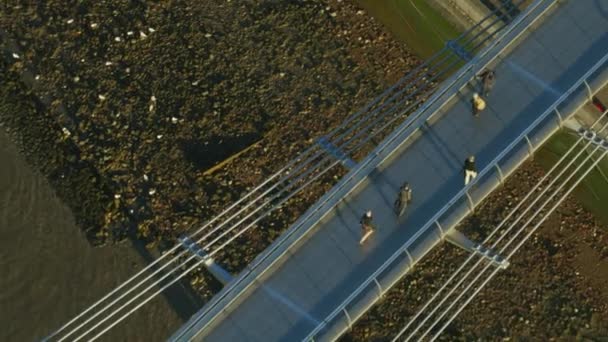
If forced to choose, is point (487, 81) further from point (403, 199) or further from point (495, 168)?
point (403, 199)

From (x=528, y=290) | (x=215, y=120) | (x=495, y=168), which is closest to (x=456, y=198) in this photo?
(x=495, y=168)

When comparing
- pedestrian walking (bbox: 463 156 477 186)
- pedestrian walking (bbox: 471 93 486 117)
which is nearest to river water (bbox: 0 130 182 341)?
pedestrian walking (bbox: 463 156 477 186)

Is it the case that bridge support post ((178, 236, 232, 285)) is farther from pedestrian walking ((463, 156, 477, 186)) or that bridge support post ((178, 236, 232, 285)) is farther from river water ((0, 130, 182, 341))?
pedestrian walking ((463, 156, 477, 186))

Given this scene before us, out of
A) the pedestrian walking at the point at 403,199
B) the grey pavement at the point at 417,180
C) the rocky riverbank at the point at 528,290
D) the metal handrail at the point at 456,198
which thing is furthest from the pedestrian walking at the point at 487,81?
the rocky riverbank at the point at 528,290

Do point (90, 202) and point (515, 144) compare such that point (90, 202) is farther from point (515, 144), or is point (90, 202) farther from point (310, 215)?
point (515, 144)

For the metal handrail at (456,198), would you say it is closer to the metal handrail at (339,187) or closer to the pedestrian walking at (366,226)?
the pedestrian walking at (366,226)

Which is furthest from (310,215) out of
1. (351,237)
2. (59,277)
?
(59,277)
